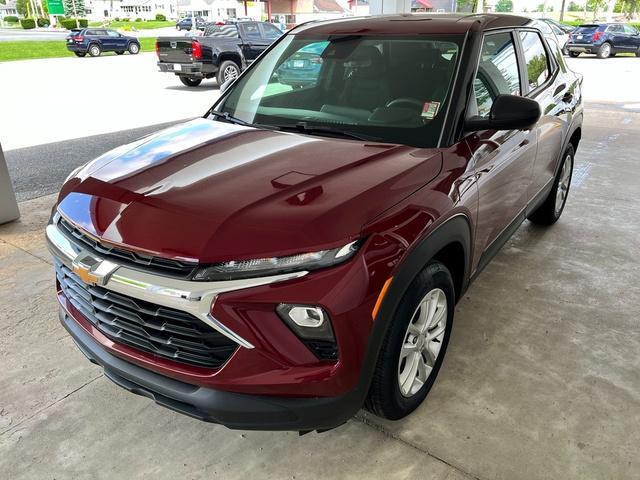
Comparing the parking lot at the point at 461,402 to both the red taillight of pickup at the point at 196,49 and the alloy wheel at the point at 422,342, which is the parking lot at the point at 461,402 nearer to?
the alloy wheel at the point at 422,342

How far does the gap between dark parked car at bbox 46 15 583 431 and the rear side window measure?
0.06ft

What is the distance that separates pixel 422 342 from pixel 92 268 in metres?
1.40

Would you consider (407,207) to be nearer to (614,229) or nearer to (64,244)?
(64,244)

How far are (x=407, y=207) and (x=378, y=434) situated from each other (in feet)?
3.44

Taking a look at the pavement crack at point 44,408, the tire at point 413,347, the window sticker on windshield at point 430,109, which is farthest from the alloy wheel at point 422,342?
the pavement crack at point 44,408

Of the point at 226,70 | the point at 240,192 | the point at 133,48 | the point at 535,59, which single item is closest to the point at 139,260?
the point at 240,192

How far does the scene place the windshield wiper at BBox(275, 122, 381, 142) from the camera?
2.56m

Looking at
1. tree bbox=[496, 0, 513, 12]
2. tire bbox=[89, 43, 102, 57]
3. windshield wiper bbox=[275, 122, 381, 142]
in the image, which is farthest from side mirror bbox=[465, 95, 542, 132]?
tree bbox=[496, 0, 513, 12]

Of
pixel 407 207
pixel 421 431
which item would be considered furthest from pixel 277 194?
pixel 421 431

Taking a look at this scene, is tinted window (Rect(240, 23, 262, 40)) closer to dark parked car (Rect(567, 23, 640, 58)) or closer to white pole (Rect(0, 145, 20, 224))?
white pole (Rect(0, 145, 20, 224))

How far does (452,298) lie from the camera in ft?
8.21

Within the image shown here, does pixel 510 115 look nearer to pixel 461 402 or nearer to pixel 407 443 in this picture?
pixel 461 402

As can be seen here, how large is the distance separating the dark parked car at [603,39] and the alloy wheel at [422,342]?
78.2 feet

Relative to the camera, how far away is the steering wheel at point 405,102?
2.63 m
